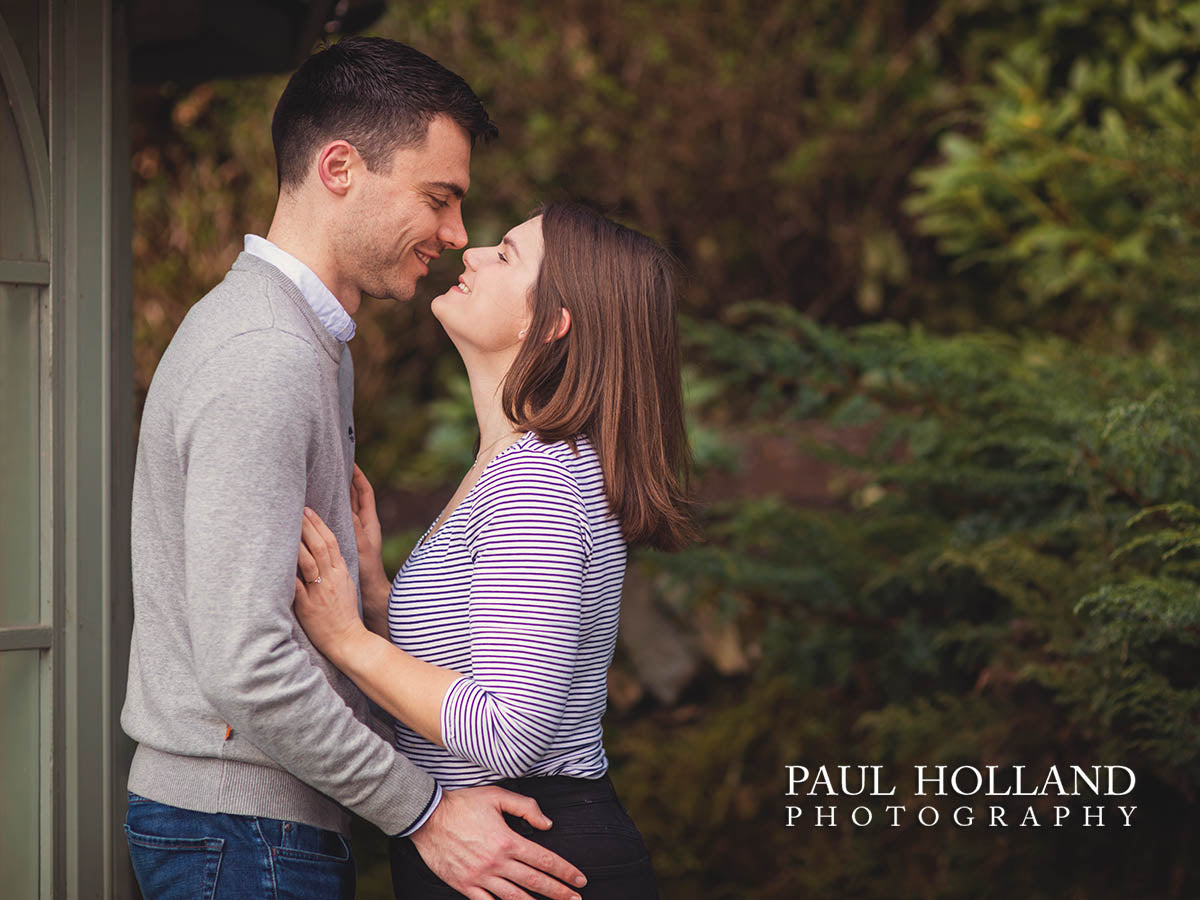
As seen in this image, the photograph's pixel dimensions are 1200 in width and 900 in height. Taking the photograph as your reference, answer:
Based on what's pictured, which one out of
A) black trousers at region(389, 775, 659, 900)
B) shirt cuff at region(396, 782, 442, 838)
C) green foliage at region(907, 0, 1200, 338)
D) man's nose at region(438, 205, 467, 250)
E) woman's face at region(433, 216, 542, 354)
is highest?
green foliage at region(907, 0, 1200, 338)

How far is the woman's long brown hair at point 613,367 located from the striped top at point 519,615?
0.17 ft

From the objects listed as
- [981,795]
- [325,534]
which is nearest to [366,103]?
[325,534]

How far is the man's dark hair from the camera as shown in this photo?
1.85 metres

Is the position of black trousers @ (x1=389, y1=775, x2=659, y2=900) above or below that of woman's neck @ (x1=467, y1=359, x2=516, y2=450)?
below

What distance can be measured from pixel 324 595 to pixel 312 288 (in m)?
0.48

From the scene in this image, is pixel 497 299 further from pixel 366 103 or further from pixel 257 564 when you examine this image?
pixel 257 564

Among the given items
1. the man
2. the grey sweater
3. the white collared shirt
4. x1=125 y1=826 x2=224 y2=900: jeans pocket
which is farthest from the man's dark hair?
x1=125 y1=826 x2=224 y2=900: jeans pocket

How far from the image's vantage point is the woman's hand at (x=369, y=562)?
2111 millimetres

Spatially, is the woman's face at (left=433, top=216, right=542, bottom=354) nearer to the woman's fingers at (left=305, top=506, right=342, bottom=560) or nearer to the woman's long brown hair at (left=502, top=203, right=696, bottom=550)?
the woman's long brown hair at (left=502, top=203, right=696, bottom=550)

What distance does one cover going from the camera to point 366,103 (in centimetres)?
185

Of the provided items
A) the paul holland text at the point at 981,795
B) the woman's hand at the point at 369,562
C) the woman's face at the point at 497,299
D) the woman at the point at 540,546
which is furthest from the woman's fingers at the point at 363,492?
the paul holland text at the point at 981,795

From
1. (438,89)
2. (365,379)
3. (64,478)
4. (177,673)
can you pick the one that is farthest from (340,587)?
(365,379)

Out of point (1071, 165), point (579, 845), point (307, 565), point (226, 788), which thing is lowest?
point (579, 845)

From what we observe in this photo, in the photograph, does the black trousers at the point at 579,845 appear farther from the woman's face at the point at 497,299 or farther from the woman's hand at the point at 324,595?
the woman's face at the point at 497,299
